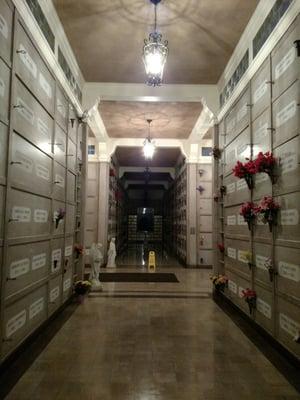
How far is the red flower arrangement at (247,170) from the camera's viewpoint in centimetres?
334

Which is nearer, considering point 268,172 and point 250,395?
point 250,395

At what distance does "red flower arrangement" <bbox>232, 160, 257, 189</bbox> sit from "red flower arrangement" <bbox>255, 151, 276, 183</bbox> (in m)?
0.08

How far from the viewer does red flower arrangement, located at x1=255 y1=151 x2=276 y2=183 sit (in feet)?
10.4

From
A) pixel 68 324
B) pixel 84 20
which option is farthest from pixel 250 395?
pixel 84 20

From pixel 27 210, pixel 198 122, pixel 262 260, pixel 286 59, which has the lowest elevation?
pixel 262 260

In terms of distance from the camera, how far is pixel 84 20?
13.0ft

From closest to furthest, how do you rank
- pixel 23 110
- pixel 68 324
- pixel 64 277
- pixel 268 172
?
1. pixel 23 110
2. pixel 268 172
3. pixel 68 324
4. pixel 64 277

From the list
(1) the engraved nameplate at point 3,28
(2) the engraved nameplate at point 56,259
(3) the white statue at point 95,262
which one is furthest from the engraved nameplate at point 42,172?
(3) the white statue at point 95,262

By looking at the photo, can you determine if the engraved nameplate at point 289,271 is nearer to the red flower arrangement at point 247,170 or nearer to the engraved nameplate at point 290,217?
the engraved nameplate at point 290,217

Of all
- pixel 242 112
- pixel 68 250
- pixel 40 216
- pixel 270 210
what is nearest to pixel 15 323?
pixel 40 216

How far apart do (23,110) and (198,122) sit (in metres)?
5.41

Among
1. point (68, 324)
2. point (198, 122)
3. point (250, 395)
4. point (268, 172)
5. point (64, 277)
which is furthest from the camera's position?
point (198, 122)

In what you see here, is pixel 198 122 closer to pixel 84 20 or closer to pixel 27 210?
pixel 84 20

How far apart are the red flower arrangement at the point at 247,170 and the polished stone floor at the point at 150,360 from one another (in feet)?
5.52
